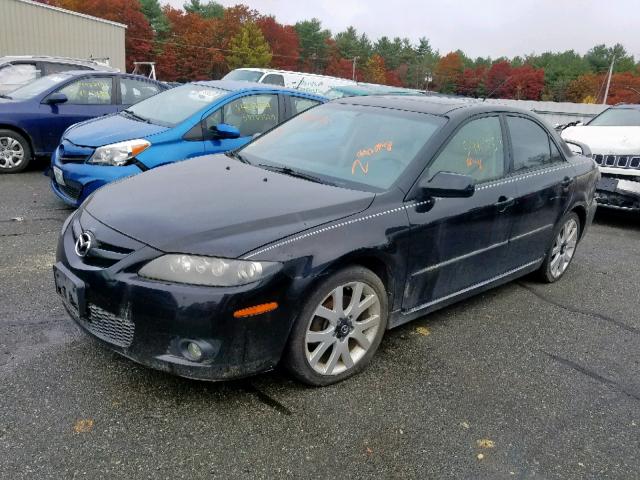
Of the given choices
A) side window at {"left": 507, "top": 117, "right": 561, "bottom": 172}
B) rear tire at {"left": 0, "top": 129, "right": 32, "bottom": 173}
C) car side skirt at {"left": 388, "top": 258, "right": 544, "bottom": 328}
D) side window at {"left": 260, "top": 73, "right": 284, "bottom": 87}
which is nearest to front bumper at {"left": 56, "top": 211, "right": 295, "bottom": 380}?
car side skirt at {"left": 388, "top": 258, "right": 544, "bottom": 328}

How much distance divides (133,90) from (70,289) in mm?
6504

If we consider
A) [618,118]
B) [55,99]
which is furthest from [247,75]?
[618,118]

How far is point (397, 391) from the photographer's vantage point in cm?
305

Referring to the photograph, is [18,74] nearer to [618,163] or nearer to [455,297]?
[455,297]

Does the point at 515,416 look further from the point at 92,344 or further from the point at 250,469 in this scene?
the point at 92,344

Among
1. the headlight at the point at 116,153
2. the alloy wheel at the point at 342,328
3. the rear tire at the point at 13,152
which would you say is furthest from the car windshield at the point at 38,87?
the alloy wheel at the point at 342,328

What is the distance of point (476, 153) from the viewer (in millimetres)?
3785

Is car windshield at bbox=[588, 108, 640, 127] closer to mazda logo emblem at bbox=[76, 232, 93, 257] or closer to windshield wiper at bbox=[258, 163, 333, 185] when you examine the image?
windshield wiper at bbox=[258, 163, 333, 185]

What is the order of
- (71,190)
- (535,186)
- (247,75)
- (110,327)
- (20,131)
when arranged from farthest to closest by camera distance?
1. (247,75)
2. (20,131)
3. (71,190)
4. (535,186)
5. (110,327)

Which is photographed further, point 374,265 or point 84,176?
point 84,176

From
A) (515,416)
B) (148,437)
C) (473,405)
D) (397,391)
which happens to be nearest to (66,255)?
(148,437)

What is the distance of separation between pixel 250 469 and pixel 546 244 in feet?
10.8

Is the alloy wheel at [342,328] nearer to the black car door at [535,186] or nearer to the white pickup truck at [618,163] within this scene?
the black car door at [535,186]

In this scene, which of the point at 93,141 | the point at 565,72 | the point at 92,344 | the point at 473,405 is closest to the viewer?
the point at 473,405
